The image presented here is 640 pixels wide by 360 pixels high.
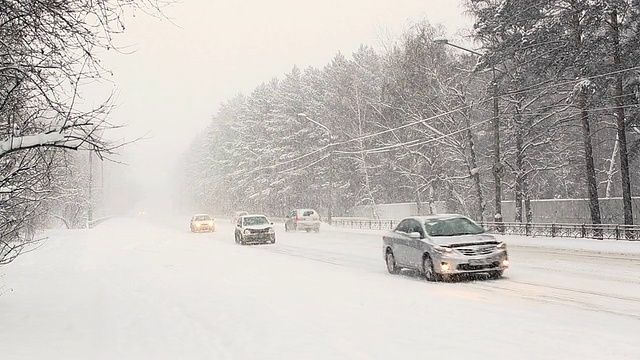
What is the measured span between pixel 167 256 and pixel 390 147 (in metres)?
27.5

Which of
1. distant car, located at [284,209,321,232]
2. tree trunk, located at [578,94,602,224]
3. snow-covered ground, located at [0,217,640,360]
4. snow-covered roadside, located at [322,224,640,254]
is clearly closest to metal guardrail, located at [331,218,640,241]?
snow-covered roadside, located at [322,224,640,254]

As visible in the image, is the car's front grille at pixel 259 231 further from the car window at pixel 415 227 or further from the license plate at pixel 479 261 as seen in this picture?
the license plate at pixel 479 261

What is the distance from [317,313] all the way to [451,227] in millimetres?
6833

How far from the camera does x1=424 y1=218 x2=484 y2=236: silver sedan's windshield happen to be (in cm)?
1535

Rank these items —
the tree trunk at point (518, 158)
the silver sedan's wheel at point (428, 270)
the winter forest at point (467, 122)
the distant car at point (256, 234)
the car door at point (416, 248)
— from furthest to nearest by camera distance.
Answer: the tree trunk at point (518, 158) < the distant car at point (256, 234) < the winter forest at point (467, 122) < the car door at point (416, 248) < the silver sedan's wheel at point (428, 270)

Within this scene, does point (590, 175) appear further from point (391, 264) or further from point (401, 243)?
point (401, 243)

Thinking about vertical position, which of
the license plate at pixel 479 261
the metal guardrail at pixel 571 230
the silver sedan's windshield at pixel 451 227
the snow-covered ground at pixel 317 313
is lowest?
the snow-covered ground at pixel 317 313

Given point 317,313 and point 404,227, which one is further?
point 404,227

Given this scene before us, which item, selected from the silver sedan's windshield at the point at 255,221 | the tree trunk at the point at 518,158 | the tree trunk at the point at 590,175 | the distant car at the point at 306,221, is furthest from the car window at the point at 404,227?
the distant car at the point at 306,221

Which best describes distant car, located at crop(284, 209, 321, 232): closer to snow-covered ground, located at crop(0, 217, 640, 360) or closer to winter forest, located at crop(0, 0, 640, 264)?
winter forest, located at crop(0, 0, 640, 264)

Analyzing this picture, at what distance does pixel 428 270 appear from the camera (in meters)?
14.5

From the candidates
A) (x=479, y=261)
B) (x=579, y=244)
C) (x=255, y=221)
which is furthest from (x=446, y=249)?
(x=255, y=221)

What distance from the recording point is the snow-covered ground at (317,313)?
742 cm

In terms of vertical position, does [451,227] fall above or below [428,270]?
above
